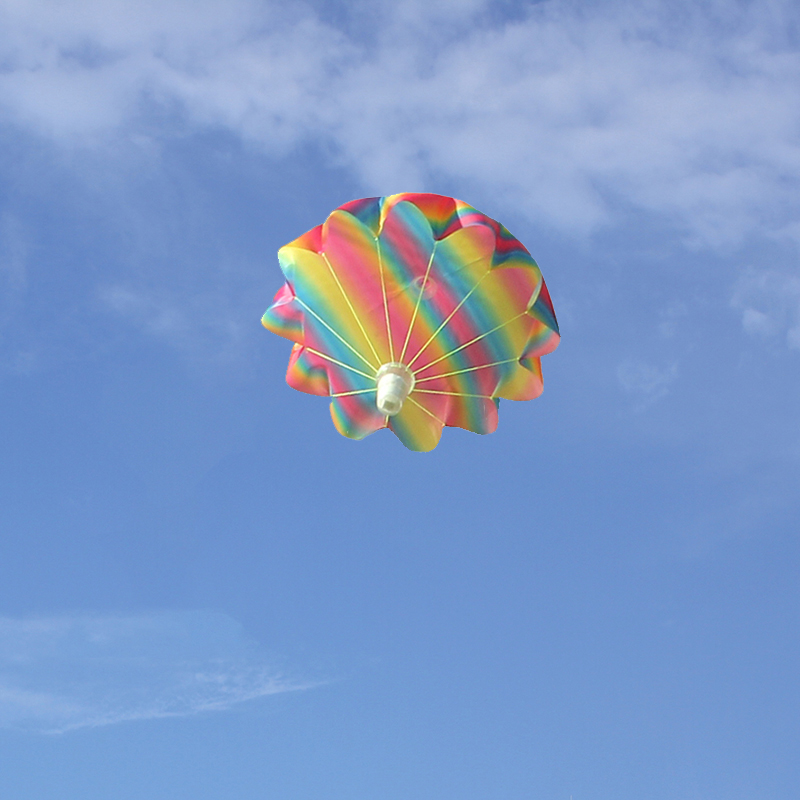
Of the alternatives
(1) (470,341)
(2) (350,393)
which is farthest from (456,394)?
(2) (350,393)

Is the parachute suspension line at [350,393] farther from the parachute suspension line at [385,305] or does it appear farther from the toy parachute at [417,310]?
the parachute suspension line at [385,305]

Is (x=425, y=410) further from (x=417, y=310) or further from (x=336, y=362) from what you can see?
(x=417, y=310)

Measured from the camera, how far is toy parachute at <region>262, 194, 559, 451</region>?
89.7 ft

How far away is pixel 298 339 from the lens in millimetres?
29078

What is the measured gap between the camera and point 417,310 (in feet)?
90.5

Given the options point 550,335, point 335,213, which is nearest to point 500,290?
point 550,335

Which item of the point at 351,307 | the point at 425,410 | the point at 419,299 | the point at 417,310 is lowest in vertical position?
the point at 425,410

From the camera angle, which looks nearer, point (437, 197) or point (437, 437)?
point (437, 197)

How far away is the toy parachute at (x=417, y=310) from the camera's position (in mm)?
27344

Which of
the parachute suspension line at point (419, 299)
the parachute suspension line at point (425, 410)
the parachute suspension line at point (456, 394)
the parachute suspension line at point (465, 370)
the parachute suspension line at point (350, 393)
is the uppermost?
the parachute suspension line at point (419, 299)

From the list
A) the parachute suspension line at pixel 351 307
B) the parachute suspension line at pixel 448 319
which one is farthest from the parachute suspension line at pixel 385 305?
the parachute suspension line at pixel 448 319

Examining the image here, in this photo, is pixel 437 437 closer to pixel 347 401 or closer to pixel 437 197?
pixel 347 401

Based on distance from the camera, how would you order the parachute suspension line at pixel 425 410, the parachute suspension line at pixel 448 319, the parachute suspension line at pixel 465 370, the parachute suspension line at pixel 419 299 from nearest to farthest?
the parachute suspension line at pixel 419 299, the parachute suspension line at pixel 448 319, the parachute suspension line at pixel 465 370, the parachute suspension line at pixel 425 410

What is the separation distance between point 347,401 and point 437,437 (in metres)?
2.41
